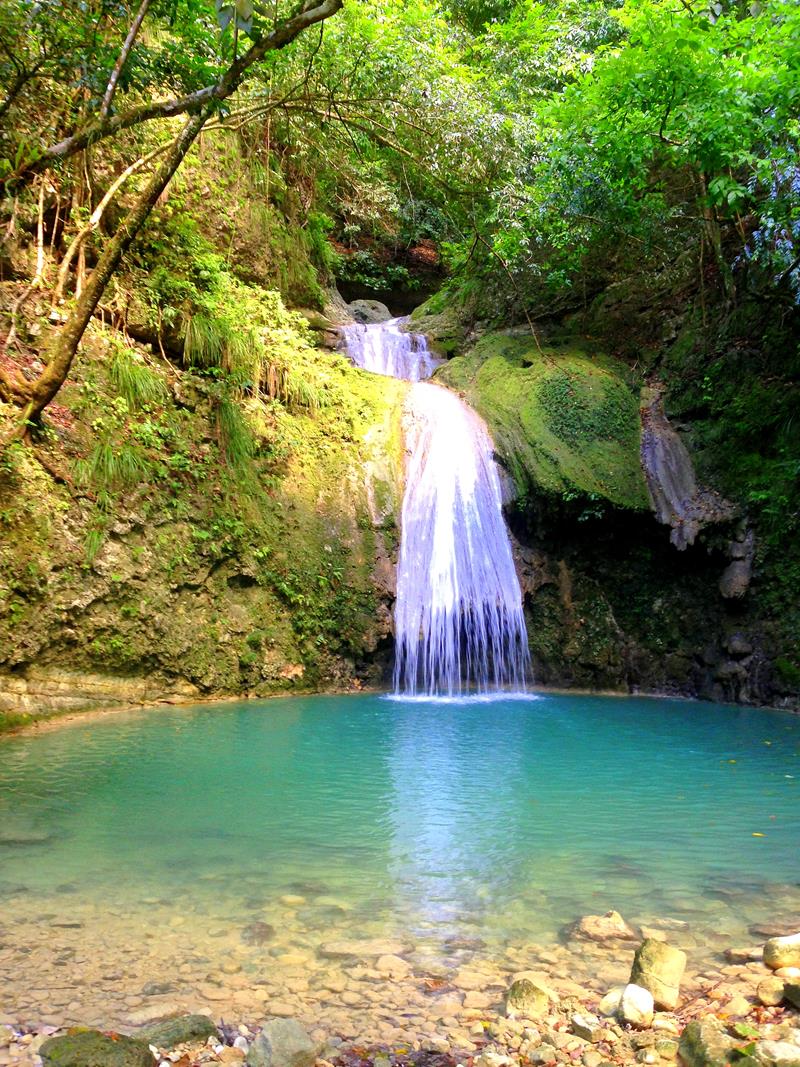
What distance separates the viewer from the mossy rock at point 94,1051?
1983 millimetres

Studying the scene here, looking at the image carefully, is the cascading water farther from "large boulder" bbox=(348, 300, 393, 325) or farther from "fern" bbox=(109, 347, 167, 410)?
"large boulder" bbox=(348, 300, 393, 325)

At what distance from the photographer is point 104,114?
6.77m

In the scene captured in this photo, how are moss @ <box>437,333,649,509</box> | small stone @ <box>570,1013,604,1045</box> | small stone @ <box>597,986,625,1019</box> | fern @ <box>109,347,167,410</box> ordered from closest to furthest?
1. small stone @ <box>570,1013,604,1045</box>
2. small stone @ <box>597,986,625,1019</box>
3. fern @ <box>109,347,167,410</box>
4. moss @ <box>437,333,649,509</box>

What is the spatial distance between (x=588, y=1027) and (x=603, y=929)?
79 centimetres

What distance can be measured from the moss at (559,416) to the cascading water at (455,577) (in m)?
0.57

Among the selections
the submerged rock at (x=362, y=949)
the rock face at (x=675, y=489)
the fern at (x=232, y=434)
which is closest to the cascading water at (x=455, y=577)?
→ the rock face at (x=675, y=489)

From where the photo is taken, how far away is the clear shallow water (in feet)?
10.8

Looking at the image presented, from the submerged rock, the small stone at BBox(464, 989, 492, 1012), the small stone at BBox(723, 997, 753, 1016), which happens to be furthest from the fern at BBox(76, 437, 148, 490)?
the small stone at BBox(723, 997, 753, 1016)

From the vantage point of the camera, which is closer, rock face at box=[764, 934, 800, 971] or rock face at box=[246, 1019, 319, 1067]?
rock face at box=[246, 1019, 319, 1067]

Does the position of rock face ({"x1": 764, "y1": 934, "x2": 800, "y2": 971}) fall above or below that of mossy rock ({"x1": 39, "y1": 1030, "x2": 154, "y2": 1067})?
above

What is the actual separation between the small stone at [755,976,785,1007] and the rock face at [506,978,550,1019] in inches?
26.6

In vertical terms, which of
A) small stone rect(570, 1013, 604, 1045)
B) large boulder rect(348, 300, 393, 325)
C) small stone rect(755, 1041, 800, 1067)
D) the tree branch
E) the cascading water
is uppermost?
large boulder rect(348, 300, 393, 325)

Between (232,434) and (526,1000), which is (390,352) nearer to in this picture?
(232,434)

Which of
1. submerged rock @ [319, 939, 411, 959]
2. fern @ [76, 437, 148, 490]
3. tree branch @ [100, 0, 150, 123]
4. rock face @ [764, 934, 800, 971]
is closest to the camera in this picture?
rock face @ [764, 934, 800, 971]
